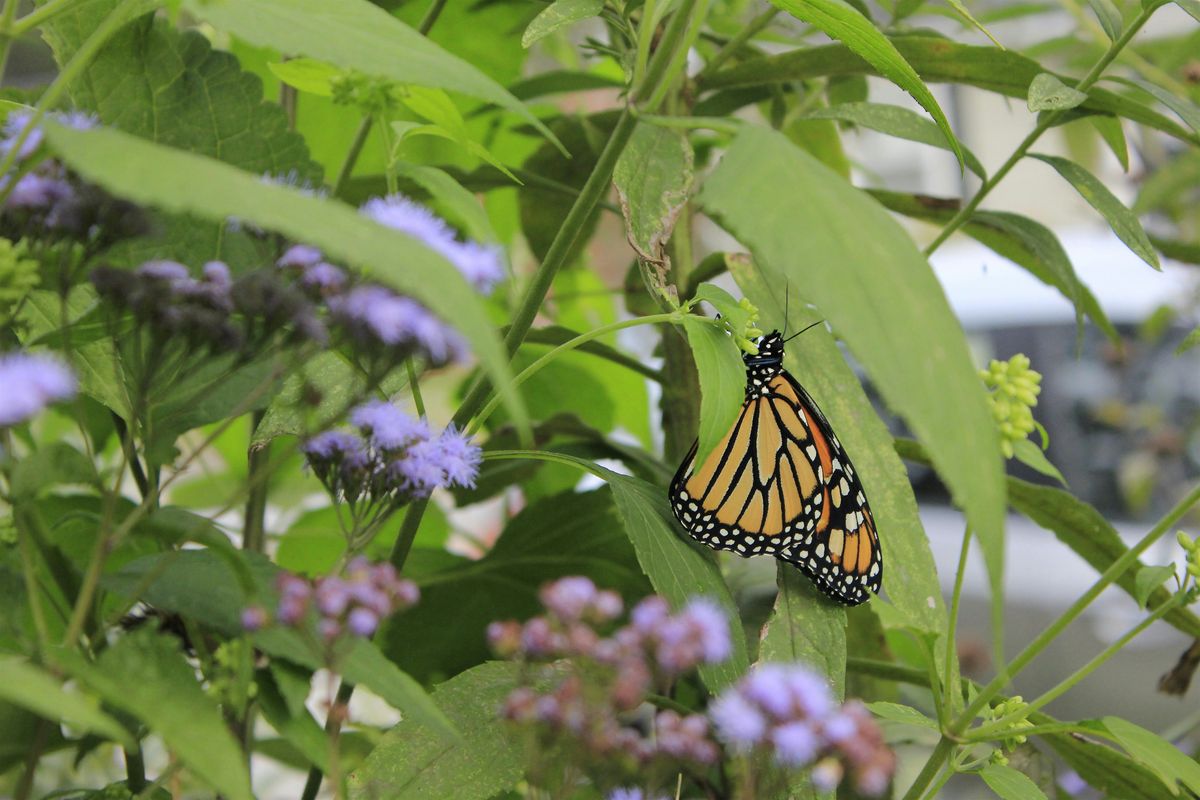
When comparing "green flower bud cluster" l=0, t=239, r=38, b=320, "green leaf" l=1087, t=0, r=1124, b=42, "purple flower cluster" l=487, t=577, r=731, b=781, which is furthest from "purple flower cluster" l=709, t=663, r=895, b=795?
"green leaf" l=1087, t=0, r=1124, b=42

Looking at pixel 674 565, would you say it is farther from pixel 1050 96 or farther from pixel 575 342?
pixel 1050 96

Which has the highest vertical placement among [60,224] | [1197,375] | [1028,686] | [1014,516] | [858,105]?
[858,105]

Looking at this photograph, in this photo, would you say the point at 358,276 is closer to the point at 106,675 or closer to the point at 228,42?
the point at 106,675

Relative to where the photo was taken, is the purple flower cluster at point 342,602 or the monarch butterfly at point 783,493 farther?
the monarch butterfly at point 783,493

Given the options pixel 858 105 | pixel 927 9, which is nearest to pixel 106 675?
pixel 858 105

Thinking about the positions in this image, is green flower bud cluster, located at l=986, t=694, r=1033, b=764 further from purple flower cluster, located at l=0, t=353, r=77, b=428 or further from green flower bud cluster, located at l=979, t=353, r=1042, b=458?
purple flower cluster, located at l=0, t=353, r=77, b=428

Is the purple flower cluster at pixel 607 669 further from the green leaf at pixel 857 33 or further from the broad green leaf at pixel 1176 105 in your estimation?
the broad green leaf at pixel 1176 105

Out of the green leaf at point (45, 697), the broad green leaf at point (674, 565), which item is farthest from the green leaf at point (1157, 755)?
the green leaf at point (45, 697)
